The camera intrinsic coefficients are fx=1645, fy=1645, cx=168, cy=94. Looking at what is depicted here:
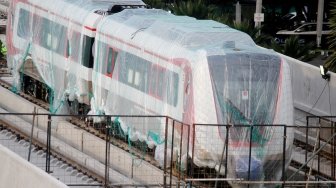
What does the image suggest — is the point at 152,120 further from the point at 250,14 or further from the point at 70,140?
the point at 250,14

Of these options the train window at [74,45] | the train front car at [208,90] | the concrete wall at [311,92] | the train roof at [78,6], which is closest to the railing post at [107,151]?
the train front car at [208,90]

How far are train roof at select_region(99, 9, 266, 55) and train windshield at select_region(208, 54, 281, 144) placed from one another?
54 centimetres

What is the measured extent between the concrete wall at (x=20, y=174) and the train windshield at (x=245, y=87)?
3.85 m

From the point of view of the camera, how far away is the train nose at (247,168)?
28703mm

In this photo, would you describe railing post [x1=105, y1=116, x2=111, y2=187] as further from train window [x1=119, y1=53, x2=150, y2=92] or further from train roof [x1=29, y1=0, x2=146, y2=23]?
train roof [x1=29, y1=0, x2=146, y2=23]

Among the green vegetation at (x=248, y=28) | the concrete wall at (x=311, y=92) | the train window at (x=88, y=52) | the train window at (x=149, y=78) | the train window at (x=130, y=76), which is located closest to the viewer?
the train window at (x=149, y=78)

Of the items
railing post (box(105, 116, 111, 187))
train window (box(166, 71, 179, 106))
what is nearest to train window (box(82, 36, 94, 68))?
train window (box(166, 71, 179, 106))

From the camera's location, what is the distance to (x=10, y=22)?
1661 inches

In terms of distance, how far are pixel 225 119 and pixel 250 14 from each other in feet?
102

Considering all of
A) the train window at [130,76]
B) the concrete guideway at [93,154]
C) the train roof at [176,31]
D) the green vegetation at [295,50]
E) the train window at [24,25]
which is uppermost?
the train roof at [176,31]

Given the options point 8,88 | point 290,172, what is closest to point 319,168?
point 290,172

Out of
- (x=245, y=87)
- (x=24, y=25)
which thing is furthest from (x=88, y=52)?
(x=245, y=87)

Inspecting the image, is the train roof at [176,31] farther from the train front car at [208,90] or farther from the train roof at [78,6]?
the train roof at [78,6]

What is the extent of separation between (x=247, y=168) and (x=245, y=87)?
73.4 inches
